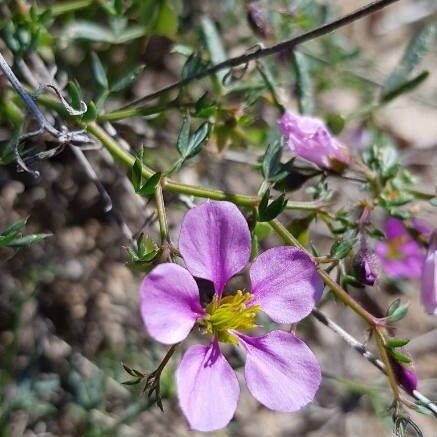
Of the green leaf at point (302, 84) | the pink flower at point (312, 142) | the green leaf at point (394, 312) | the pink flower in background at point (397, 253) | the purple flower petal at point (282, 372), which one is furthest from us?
the pink flower in background at point (397, 253)

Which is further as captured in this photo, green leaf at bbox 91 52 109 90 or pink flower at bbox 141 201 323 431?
green leaf at bbox 91 52 109 90

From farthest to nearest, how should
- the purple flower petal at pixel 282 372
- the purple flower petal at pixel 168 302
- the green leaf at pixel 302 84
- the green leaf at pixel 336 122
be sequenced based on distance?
the green leaf at pixel 302 84, the green leaf at pixel 336 122, the purple flower petal at pixel 282 372, the purple flower petal at pixel 168 302

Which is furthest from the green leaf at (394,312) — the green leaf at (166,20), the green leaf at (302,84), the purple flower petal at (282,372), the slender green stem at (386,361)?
the green leaf at (166,20)

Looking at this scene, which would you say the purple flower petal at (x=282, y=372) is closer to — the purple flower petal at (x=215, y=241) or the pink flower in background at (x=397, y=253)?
the purple flower petal at (x=215, y=241)

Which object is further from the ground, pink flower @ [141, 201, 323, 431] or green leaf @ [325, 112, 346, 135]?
pink flower @ [141, 201, 323, 431]

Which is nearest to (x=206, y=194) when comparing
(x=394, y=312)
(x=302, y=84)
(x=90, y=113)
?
(x=90, y=113)

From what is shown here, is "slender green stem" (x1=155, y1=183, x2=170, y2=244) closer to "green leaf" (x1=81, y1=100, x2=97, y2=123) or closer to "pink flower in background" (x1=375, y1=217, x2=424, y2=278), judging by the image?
"green leaf" (x1=81, y1=100, x2=97, y2=123)

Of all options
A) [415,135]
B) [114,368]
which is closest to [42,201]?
[114,368]

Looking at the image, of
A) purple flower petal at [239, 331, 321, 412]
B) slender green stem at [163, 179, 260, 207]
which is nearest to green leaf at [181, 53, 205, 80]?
slender green stem at [163, 179, 260, 207]
